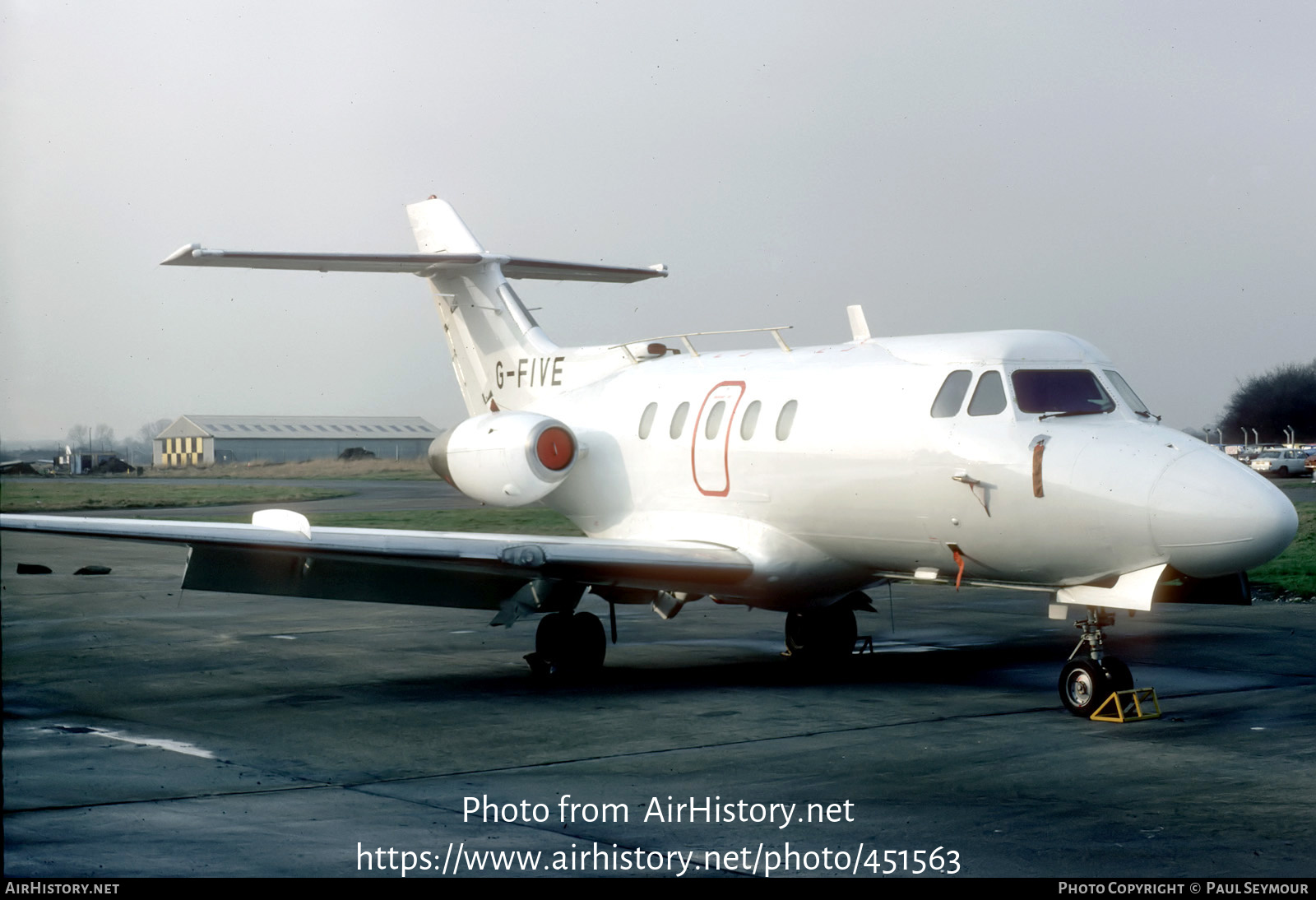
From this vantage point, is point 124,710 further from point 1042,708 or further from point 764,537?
point 1042,708

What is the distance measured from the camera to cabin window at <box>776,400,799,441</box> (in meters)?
11.9

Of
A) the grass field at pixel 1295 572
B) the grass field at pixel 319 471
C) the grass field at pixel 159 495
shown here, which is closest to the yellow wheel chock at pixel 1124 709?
the grass field at pixel 1295 572

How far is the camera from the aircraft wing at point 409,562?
35.5 feet

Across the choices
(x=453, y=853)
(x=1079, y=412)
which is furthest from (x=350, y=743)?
(x=1079, y=412)

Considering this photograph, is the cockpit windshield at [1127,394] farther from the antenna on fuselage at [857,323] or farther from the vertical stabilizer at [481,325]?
the vertical stabilizer at [481,325]

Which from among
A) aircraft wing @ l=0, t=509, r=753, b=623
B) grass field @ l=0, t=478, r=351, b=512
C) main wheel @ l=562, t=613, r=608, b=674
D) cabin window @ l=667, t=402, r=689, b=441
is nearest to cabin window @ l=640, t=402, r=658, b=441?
cabin window @ l=667, t=402, r=689, b=441

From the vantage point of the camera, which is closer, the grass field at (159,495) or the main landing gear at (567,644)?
the main landing gear at (567,644)

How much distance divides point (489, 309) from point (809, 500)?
6.41m

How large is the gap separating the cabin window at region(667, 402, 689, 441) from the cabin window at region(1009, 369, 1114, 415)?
364cm

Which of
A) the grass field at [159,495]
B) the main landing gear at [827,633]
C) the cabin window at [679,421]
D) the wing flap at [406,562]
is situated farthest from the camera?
the grass field at [159,495]

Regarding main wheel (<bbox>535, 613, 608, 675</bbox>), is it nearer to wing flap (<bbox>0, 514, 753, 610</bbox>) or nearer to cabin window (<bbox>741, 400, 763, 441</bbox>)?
wing flap (<bbox>0, 514, 753, 610</bbox>)

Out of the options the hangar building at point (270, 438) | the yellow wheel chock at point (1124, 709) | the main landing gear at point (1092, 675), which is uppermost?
the hangar building at point (270, 438)

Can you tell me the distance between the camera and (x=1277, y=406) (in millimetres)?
67875

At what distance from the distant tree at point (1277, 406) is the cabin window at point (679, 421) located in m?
55.5
